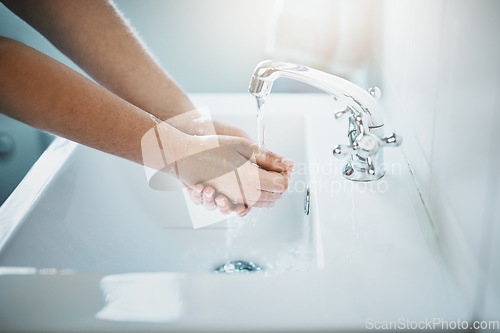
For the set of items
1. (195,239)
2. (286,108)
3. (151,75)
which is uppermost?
(151,75)

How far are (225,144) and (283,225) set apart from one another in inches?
8.3

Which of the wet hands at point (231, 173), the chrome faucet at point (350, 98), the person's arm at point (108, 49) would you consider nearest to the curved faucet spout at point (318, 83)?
the chrome faucet at point (350, 98)

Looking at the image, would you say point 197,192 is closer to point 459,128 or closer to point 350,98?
point 350,98

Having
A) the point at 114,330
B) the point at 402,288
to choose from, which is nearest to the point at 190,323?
the point at 114,330

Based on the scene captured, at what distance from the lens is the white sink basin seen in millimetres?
487

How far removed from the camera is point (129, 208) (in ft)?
2.78

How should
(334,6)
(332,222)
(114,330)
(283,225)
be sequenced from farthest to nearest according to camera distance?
1. (334,6)
2. (283,225)
3. (332,222)
4. (114,330)

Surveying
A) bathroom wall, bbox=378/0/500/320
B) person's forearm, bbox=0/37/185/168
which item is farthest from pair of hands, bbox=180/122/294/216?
bathroom wall, bbox=378/0/500/320

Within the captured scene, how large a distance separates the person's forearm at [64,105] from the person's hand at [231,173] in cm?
9

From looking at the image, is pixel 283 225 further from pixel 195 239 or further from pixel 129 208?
pixel 129 208

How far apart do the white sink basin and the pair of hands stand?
0.06m

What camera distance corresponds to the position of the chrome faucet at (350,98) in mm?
583

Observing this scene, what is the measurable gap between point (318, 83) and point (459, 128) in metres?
0.18

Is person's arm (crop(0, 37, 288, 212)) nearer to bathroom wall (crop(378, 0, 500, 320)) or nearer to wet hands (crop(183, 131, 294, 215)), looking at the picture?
wet hands (crop(183, 131, 294, 215))
